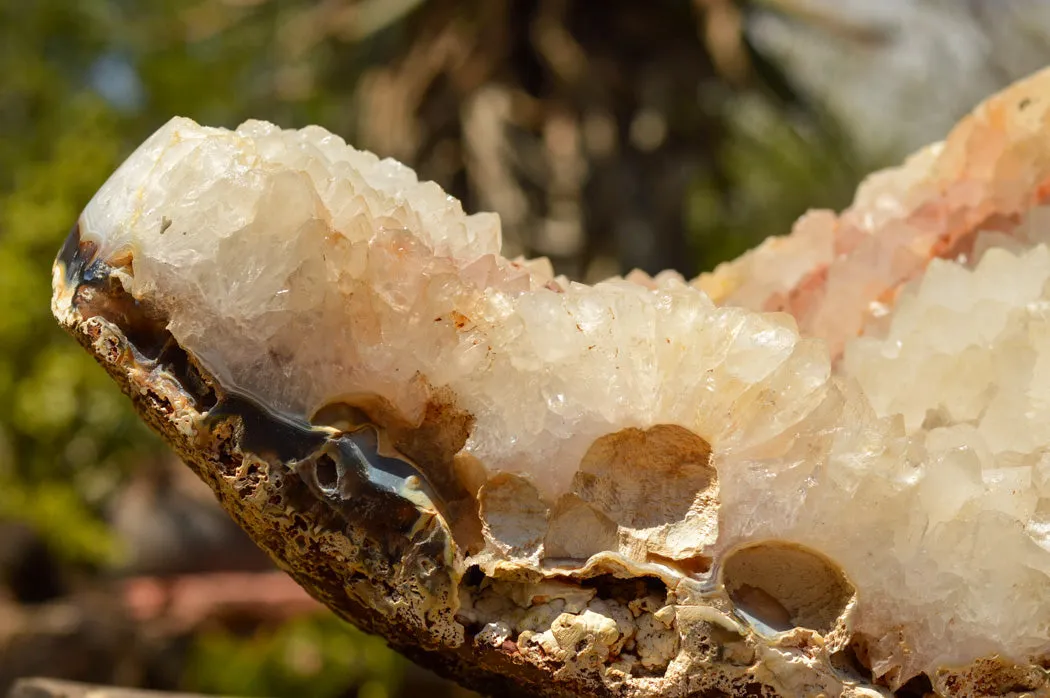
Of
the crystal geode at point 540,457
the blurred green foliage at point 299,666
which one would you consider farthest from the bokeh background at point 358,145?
the crystal geode at point 540,457

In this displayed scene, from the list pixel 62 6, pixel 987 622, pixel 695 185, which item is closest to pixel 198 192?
pixel 987 622

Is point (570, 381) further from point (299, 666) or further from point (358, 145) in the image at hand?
point (358, 145)

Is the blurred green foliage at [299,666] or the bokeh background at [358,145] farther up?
the bokeh background at [358,145]

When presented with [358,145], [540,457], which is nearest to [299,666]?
[358,145]

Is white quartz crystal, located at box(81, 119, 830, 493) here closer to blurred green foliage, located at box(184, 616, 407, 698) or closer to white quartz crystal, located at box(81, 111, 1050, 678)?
white quartz crystal, located at box(81, 111, 1050, 678)

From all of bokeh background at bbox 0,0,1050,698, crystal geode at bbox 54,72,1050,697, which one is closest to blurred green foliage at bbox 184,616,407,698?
bokeh background at bbox 0,0,1050,698

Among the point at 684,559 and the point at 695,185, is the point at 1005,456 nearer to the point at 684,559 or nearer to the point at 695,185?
the point at 684,559

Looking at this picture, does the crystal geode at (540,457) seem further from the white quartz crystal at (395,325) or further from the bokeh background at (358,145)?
the bokeh background at (358,145)
